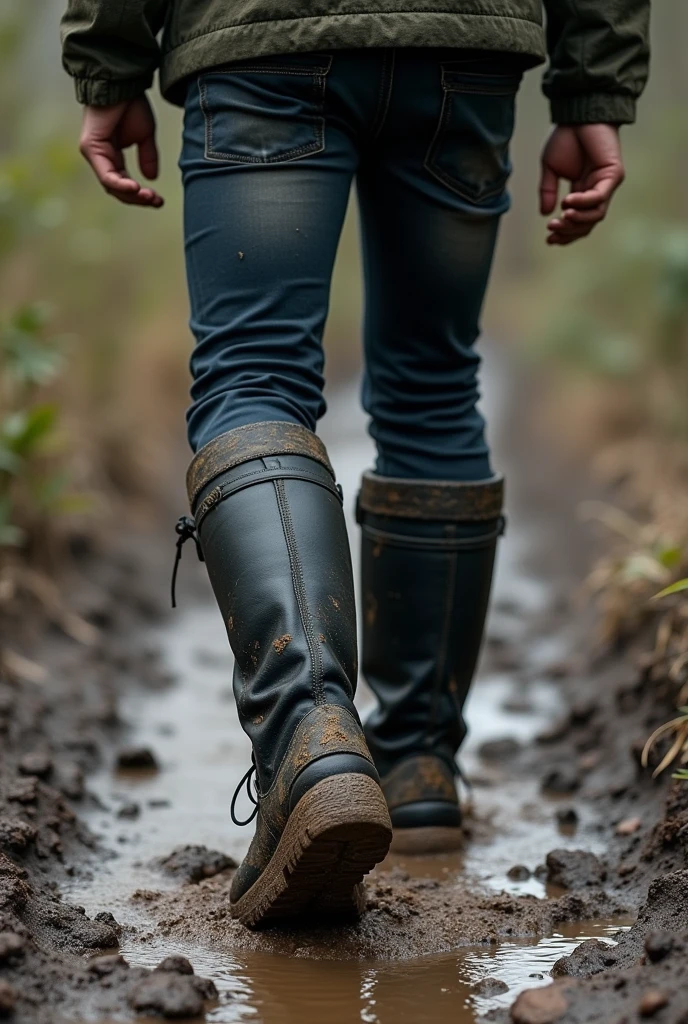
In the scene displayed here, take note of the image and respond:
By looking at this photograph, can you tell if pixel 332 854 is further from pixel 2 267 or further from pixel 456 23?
pixel 2 267

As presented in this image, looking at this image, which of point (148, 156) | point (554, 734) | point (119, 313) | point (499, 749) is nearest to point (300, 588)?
point (148, 156)

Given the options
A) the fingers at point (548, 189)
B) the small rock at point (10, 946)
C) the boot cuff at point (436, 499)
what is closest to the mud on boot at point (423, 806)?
the boot cuff at point (436, 499)

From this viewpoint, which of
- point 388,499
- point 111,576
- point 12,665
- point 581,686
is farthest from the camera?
point 111,576

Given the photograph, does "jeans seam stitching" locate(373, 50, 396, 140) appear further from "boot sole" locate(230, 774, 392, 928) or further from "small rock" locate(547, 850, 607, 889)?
"small rock" locate(547, 850, 607, 889)

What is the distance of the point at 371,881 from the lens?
6.37ft

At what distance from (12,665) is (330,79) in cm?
167

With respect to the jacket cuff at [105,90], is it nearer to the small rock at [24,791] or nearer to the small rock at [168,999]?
the small rock at [24,791]

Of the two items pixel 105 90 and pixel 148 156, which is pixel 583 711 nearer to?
pixel 148 156

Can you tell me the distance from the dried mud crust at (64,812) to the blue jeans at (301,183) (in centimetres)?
64

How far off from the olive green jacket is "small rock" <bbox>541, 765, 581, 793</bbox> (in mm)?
1312

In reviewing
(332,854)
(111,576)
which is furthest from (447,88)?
(111,576)

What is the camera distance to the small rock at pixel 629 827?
2193mm

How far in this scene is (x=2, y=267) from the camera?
4.42m

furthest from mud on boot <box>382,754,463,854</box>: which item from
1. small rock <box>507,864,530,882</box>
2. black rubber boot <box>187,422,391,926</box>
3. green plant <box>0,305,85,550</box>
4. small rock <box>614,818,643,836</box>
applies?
green plant <box>0,305,85,550</box>
